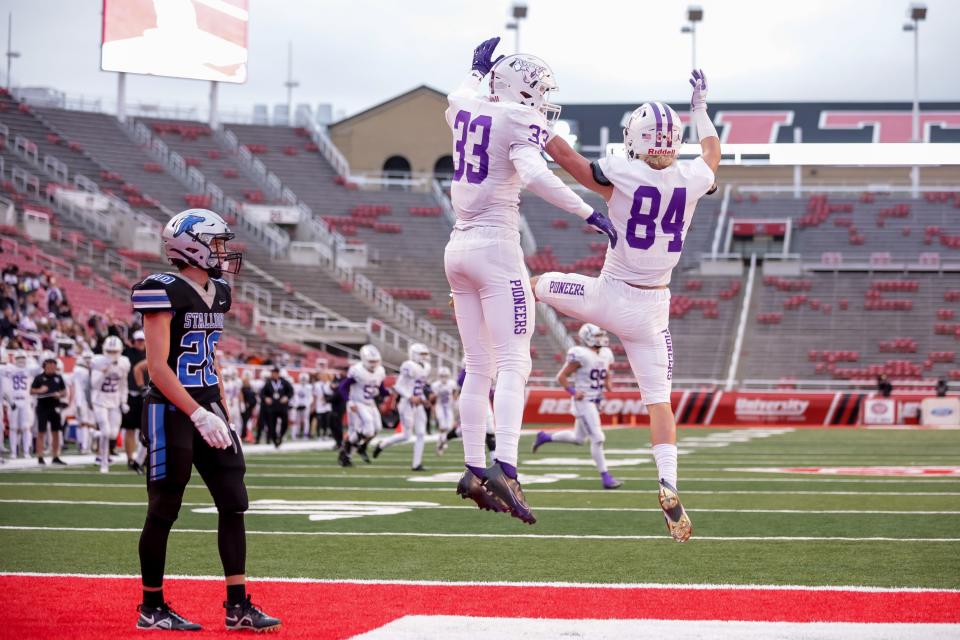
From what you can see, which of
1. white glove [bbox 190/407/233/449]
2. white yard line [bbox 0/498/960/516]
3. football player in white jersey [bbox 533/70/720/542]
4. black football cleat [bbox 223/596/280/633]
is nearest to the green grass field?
white yard line [bbox 0/498/960/516]

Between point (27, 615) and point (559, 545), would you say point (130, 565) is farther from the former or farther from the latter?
point (559, 545)

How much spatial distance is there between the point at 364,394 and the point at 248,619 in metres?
13.2

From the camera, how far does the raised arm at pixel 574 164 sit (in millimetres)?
6441

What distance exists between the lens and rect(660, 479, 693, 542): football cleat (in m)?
6.39

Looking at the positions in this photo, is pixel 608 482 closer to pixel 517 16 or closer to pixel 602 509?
pixel 602 509

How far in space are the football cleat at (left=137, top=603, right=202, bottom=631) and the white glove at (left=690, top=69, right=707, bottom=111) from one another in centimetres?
376

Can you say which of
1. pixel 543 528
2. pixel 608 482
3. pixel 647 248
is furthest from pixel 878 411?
pixel 647 248

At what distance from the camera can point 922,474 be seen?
592 inches

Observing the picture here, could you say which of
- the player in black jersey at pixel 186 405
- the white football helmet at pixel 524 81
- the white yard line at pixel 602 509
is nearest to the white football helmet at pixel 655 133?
the white football helmet at pixel 524 81

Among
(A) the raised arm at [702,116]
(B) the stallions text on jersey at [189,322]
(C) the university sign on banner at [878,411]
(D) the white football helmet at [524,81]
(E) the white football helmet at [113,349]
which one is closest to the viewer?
(B) the stallions text on jersey at [189,322]

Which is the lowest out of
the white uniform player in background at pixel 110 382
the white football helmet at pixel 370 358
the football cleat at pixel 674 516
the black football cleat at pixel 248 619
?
the black football cleat at pixel 248 619

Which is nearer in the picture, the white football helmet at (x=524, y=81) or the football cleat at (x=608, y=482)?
the white football helmet at (x=524, y=81)

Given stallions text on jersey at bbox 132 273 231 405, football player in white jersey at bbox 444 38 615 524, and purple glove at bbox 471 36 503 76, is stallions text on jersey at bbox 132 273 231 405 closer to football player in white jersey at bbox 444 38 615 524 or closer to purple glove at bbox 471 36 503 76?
football player in white jersey at bbox 444 38 615 524

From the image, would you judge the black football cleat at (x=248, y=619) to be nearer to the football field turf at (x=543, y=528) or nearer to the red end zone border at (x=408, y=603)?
the red end zone border at (x=408, y=603)
